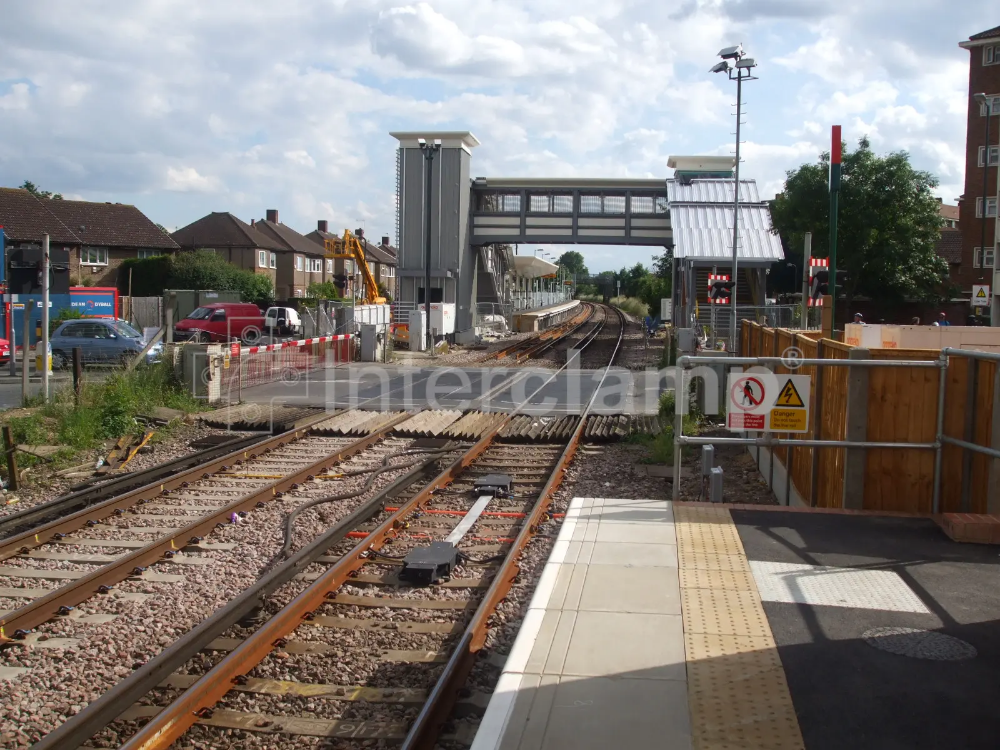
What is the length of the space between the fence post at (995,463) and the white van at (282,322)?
113 feet

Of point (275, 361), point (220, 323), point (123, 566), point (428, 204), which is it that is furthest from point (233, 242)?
point (123, 566)

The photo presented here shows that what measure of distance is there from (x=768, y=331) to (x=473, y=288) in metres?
37.5

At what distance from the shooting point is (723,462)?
1399 cm

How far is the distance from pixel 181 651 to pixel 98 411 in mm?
10253

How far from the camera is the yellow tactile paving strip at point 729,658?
4309 millimetres

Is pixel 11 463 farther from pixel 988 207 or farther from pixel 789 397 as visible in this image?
pixel 988 207

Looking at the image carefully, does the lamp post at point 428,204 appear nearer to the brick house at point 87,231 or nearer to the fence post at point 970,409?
the brick house at point 87,231

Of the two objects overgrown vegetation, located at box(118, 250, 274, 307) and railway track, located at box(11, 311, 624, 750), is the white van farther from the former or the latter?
railway track, located at box(11, 311, 624, 750)

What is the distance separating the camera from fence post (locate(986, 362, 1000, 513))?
295 inches

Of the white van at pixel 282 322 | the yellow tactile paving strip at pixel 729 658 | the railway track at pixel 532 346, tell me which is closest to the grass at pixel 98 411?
the yellow tactile paving strip at pixel 729 658

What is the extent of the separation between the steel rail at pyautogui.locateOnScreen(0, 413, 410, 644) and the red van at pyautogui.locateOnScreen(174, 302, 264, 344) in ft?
85.5

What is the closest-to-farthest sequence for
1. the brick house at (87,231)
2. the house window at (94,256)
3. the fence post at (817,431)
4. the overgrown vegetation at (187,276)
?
1. the fence post at (817,431)
2. the brick house at (87,231)
3. the house window at (94,256)
4. the overgrown vegetation at (187,276)

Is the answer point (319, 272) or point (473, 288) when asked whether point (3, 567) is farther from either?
point (319, 272)

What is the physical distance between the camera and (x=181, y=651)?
5.83m
